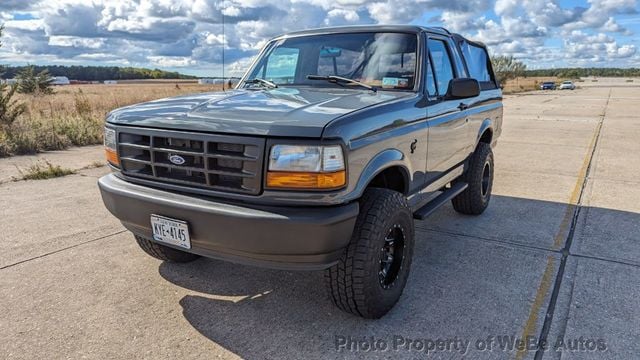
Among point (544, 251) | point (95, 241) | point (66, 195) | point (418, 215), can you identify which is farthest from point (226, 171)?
point (66, 195)

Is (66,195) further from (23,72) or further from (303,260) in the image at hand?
(23,72)

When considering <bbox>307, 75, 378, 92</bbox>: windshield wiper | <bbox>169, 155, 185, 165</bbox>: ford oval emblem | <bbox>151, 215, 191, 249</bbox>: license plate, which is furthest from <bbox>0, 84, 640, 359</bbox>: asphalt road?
<bbox>307, 75, 378, 92</bbox>: windshield wiper

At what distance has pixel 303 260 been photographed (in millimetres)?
2525

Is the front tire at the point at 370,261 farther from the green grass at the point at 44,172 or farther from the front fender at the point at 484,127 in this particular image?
the green grass at the point at 44,172

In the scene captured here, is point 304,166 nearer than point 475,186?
Yes

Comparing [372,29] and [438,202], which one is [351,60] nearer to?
[372,29]

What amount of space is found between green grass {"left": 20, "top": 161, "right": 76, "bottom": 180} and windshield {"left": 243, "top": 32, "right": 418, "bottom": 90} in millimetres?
4338

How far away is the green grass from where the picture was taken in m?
6.88

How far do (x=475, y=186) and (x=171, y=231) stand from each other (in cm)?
342

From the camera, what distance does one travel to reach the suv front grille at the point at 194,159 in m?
2.55

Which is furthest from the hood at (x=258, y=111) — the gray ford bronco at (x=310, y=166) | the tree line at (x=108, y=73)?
the tree line at (x=108, y=73)

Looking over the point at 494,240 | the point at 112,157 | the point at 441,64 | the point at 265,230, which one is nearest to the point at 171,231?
the point at 265,230

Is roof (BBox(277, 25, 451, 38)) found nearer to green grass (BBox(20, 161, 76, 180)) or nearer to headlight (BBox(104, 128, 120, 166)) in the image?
headlight (BBox(104, 128, 120, 166))

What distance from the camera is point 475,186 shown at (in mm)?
5055
